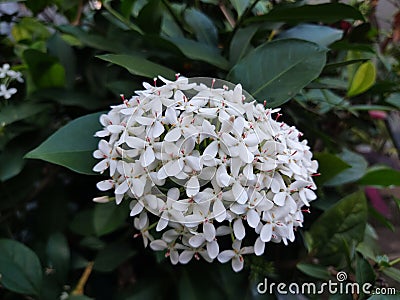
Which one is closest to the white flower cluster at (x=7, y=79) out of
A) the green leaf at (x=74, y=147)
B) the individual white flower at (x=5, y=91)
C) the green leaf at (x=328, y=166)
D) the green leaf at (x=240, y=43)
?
the individual white flower at (x=5, y=91)

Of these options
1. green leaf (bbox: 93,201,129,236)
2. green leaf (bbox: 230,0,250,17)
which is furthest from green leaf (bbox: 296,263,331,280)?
green leaf (bbox: 230,0,250,17)

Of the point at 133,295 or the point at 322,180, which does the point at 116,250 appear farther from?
the point at 322,180

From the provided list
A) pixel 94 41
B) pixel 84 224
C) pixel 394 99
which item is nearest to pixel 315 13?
pixel 394 99

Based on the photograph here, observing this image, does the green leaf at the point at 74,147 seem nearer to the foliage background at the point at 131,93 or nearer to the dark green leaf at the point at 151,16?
the foliage background at the point at 131,93

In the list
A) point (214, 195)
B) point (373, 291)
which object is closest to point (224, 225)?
point (214, 195)

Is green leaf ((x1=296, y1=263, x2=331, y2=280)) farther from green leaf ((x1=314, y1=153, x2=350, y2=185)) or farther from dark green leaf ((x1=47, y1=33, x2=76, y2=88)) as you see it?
dark green leaf ((x1=47, y1=33, x2=76, y2=88))

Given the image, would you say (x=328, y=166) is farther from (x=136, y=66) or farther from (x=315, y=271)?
(x=136, y=66)
